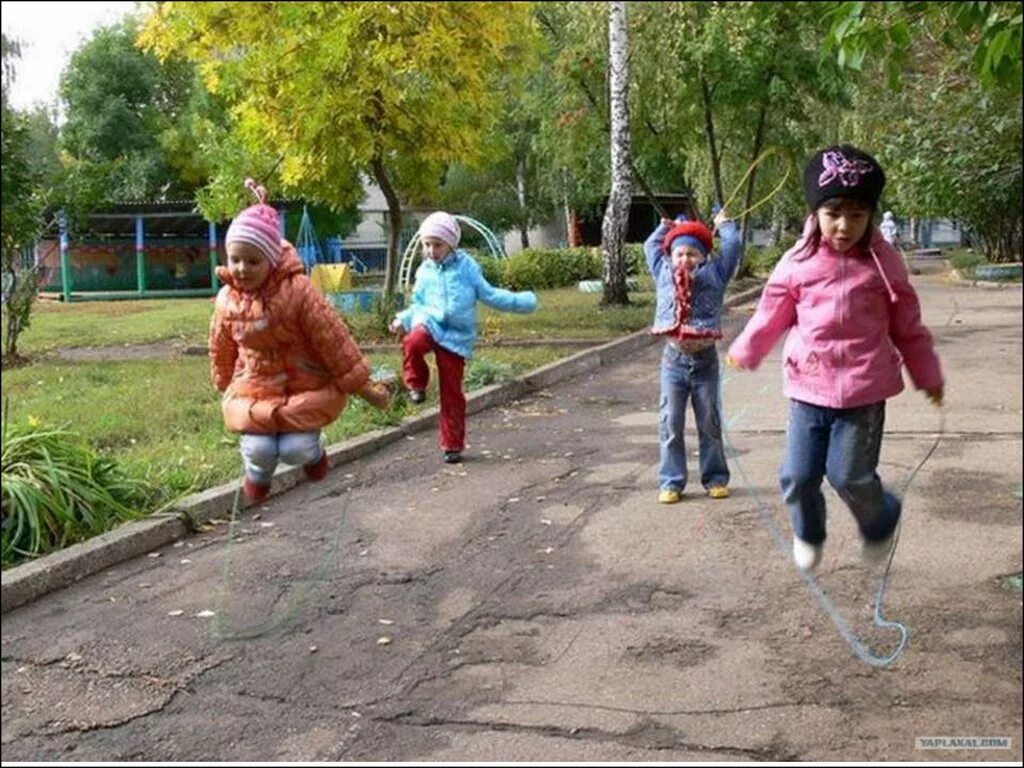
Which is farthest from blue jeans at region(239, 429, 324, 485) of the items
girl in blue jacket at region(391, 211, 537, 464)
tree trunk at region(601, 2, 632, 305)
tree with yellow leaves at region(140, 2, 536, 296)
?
girl in blue jacket at region(391, 211, 537, 464)

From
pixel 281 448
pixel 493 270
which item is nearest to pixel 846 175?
pixel 281 448

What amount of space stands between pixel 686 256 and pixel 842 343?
61.8 inches

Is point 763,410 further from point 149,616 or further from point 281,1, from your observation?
point 281,1

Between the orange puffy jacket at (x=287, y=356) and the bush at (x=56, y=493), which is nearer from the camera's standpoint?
the orange puffy jacket at (x=287, y=356)

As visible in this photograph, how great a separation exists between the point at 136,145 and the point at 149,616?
2399 mm

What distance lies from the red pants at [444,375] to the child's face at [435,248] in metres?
0.61

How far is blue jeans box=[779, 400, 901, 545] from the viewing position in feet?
8.94

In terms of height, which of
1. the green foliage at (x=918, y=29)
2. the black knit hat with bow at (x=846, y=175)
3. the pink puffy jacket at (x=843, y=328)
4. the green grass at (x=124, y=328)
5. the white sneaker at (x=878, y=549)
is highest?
the green foliage at (x=918, y=29)

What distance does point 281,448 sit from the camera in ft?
9.79

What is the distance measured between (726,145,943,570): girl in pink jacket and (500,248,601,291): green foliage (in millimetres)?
21604

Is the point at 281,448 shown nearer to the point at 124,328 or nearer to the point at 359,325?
the point at 359,325

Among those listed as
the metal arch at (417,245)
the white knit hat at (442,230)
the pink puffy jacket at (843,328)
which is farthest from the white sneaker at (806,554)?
the metal arch at (417,245)

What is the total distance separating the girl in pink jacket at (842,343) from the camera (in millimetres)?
2293

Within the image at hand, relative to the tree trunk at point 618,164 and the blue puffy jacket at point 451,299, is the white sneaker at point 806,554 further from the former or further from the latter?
the blue puffy jacket at point 451,299
